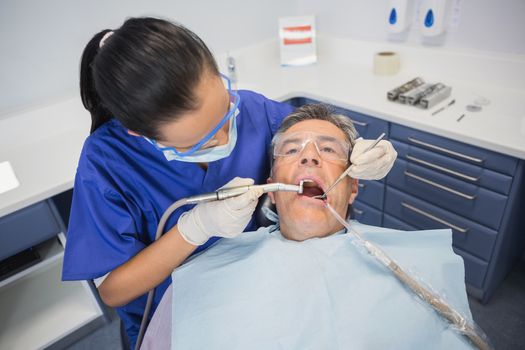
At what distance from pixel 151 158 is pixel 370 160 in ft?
2.08

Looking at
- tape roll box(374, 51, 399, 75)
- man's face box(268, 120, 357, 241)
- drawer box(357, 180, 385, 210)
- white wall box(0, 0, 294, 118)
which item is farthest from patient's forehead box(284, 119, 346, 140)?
white wall box(0, 0, 294, 118)

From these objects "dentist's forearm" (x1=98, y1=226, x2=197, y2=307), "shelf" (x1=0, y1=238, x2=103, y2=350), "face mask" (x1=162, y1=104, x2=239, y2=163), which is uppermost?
"face mask" (x1=162, y1=104, x2=239, y2=163)

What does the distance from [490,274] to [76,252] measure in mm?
1748

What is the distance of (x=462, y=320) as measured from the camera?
0.86 m

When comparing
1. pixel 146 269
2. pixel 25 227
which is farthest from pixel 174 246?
pixel 25 227

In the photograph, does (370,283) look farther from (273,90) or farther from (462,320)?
(273,90)

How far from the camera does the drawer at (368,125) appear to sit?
1.78 meters

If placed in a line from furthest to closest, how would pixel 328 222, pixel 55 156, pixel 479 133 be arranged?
pixel 55 156 → pixel 479 133 → pixel 328 222

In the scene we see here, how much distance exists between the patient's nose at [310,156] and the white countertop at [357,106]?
0.72 m

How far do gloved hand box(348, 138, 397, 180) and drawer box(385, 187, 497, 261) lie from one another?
798 mm

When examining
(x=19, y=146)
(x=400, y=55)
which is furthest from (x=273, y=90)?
(x=19, y=146)

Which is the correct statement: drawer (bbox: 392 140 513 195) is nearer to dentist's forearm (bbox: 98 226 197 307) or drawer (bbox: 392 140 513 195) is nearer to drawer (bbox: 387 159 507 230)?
drawer (bbox: 387 159 507 230)

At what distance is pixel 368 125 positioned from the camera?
184 centimetres

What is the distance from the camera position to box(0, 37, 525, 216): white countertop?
4.83 ft
